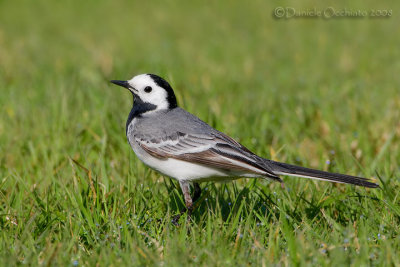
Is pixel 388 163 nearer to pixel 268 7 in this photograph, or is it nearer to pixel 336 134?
pixel 336 134

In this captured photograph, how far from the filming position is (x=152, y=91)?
546cm

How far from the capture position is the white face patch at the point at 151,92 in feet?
17.8

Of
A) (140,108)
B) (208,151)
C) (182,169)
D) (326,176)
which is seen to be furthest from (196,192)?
(326,176)

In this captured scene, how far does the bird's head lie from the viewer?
17.8 ft

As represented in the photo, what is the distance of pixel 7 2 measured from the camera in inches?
632

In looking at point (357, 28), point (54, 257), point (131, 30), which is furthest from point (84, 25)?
point (54, 257)

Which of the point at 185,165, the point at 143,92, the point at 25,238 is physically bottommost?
the point at 25,238

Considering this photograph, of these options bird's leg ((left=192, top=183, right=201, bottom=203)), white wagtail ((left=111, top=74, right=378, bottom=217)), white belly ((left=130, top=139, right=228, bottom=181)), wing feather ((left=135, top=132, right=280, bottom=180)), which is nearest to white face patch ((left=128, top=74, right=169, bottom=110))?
white wagtail ((left=111, top=74, right=378, bottom=217))

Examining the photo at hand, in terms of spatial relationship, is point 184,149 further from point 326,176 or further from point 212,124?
point 212,124

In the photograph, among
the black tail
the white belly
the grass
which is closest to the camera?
the grass

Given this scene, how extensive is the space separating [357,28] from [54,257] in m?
10.8

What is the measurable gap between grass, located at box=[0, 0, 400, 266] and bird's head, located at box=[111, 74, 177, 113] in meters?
0.70

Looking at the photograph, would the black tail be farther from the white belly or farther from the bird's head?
the bird's head

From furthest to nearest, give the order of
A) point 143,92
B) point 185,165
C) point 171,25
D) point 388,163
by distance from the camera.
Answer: point 171,25 → point 388,163 → point 143,92 → point 185,165
